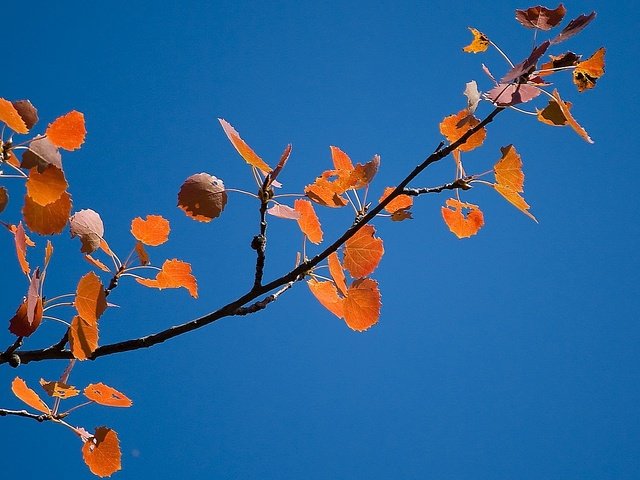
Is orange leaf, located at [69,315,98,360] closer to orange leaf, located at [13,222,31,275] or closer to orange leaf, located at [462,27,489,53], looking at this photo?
orange leaf, located at [13,222,31,275]

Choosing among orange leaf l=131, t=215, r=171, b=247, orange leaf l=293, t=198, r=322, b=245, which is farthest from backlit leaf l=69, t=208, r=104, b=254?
orange leaf l=293, t=198, r=322, b=245

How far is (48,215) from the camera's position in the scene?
147 centimetres

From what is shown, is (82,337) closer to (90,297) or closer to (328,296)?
(90,297)

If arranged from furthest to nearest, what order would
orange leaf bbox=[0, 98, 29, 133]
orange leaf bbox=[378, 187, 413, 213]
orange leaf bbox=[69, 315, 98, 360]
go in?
orange leaf bbox=[378, 187, 413, 213] < orange leaf bbox=[69, 315, 98, 360] < orange leaf bbox=[0, 98, 29, 133]

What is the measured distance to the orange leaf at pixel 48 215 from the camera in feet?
4.76

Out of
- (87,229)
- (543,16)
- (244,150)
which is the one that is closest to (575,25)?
(543,16)

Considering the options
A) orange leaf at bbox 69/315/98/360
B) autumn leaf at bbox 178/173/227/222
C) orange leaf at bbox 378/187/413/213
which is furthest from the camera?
orange leaf at bbox 378/187/413/213

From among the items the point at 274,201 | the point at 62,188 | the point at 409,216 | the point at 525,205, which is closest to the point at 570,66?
the point at 525,205

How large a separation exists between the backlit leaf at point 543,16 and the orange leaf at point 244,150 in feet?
2.32

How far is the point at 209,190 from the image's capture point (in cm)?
166

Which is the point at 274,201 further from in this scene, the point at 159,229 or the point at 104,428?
the point at 104,428

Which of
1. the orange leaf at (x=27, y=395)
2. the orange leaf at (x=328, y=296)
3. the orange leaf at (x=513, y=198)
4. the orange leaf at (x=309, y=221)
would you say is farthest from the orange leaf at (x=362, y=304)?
the orange leaf at (x=27, y=395)

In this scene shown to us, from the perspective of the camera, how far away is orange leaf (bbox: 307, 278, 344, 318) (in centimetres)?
175

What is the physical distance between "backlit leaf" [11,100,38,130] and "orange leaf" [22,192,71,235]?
0.20 meters
